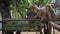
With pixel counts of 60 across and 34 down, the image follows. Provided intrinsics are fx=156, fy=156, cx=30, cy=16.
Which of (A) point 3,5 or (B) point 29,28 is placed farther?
(A) point 3,5

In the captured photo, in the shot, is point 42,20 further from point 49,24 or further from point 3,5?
point 3,5

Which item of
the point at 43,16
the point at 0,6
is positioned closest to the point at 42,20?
the point at 43,16

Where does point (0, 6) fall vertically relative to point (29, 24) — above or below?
above

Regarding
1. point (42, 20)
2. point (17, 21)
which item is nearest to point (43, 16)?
point (42, 20)

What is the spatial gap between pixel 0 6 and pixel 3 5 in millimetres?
197

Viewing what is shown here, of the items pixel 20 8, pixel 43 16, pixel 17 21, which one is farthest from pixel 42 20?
pixel 20 8

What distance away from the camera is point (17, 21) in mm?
2477

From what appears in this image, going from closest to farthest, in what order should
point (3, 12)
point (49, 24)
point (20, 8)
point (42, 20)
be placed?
1. point (49, 24)
2. point (42, 20)
3. point (3, 12)
4. point (20, 8)

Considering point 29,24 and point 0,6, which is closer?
point 29,24

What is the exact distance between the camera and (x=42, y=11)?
248 centimetres

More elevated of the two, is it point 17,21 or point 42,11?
point 42,11

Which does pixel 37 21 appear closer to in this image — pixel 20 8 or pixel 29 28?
pixel 29 28

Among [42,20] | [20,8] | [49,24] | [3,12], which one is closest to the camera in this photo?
[49,24]

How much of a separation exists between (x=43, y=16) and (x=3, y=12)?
171 cm
